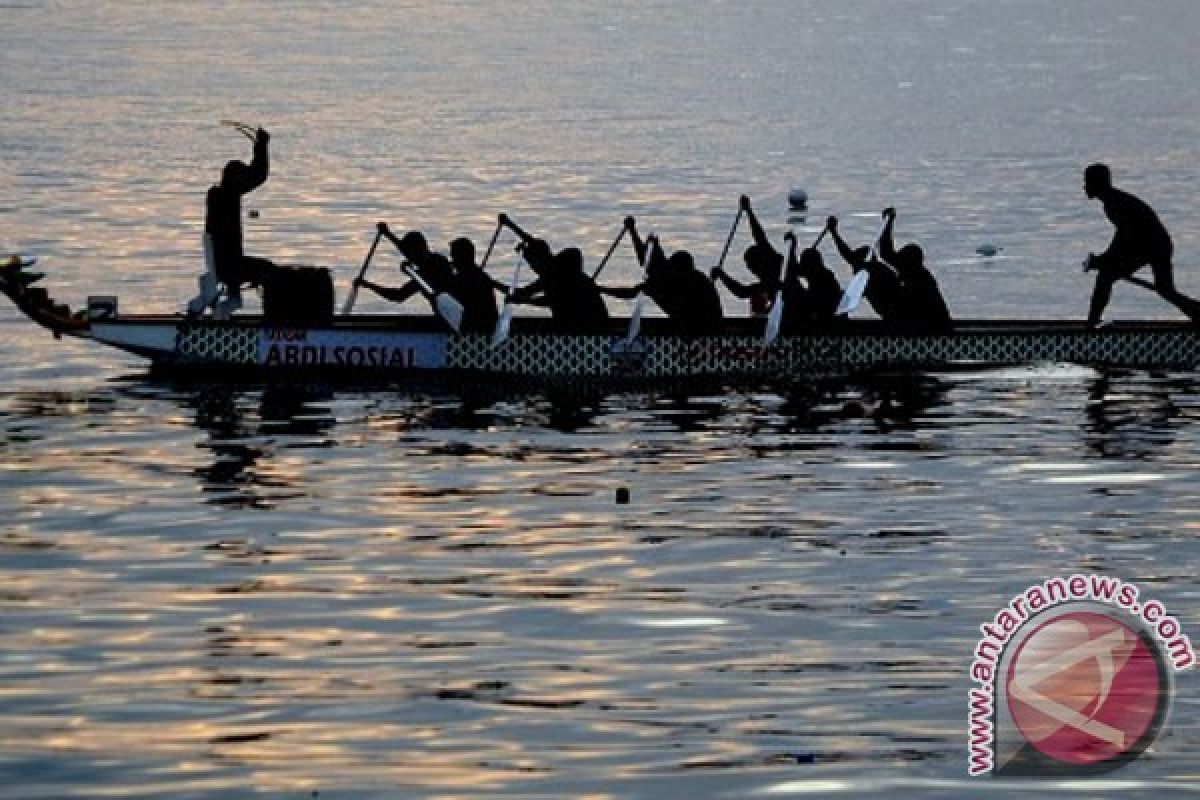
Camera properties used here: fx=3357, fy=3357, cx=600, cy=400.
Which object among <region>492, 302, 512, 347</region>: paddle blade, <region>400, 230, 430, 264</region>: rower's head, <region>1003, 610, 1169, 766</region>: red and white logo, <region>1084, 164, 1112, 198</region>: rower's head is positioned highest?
<region>1084, 164, 1112, 198</region>: rower's head

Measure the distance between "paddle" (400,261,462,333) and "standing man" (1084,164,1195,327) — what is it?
25.9ft

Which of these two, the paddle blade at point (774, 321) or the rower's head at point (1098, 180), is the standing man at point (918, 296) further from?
the rower's head at point (1098, 180)

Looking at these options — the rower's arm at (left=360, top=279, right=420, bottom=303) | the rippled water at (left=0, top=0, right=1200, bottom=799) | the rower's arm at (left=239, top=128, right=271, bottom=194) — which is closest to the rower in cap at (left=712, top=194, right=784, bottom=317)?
the rippled water at (left=0, top=0, right=1200, bottom=799)

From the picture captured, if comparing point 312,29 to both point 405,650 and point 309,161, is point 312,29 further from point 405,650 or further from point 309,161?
point 405,650

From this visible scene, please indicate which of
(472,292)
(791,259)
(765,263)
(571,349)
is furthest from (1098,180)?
(472,292)

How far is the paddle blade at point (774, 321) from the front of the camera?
41.2 metres

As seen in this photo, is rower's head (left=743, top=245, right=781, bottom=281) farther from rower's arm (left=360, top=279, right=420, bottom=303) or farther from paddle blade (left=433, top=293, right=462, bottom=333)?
rower's arm (left=360, top=279, right=420, bottom=303)

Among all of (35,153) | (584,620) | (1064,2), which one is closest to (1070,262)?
(35,153)

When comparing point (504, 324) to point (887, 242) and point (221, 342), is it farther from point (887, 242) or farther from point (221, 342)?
point (887, 242)

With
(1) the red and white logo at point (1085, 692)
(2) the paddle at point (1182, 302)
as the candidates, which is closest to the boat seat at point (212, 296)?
(2) the paddle at point (1182, 302)

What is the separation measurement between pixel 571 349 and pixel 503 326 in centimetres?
94

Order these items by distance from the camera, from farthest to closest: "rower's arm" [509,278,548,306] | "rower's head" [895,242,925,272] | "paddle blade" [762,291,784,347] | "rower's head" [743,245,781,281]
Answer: "rower's head" [743,245,781,281] < "rower's head" [895,242,925,272] < "rower's arm" [509,278,548,306] < "paddle blade" [762,291,784,347]

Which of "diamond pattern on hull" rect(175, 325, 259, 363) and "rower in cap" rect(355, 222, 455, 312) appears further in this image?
"diamond pattern on hull" rect(175, 325, 259, 363)

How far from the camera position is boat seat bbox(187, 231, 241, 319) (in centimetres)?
4159
